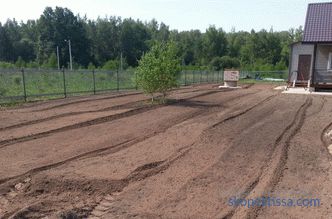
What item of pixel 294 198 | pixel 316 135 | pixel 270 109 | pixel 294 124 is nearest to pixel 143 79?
pixel 270 109

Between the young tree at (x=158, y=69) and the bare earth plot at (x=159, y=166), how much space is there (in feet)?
14.7

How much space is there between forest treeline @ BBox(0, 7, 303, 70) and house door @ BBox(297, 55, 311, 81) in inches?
1805

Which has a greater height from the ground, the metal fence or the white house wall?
the white house wall

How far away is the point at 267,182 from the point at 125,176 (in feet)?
7.82

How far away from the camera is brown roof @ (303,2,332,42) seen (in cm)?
2134

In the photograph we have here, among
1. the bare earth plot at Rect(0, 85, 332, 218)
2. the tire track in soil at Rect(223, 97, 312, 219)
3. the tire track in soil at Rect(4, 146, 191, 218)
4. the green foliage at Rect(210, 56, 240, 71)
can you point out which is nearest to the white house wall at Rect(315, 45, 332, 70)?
the bare earth plot at Rect(0, 85, 332, 218)

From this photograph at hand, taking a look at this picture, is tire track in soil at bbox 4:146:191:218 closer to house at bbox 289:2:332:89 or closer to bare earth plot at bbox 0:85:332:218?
bare earth plot at bbox 0:85:332:218

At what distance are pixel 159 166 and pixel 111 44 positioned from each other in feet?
289

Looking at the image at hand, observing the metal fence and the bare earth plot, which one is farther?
the metal fence

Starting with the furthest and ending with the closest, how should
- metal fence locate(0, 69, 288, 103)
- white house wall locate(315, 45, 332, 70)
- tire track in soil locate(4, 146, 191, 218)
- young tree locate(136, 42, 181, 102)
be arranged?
white house wall locate(315, 45, 332, 70)
metal fence locate(0, 69, 288, 103)
young tree locate(136, 42, 181, 102)
tire track in soil locate(4, 146, 191, 218)

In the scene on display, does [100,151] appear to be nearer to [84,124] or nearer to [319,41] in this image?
[84,124]

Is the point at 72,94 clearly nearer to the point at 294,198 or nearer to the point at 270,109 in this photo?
the point at 270,109

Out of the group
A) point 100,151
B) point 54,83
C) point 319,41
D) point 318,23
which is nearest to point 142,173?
point 100,151

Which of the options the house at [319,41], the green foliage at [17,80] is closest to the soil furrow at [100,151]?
the green foliage at [17,80]
